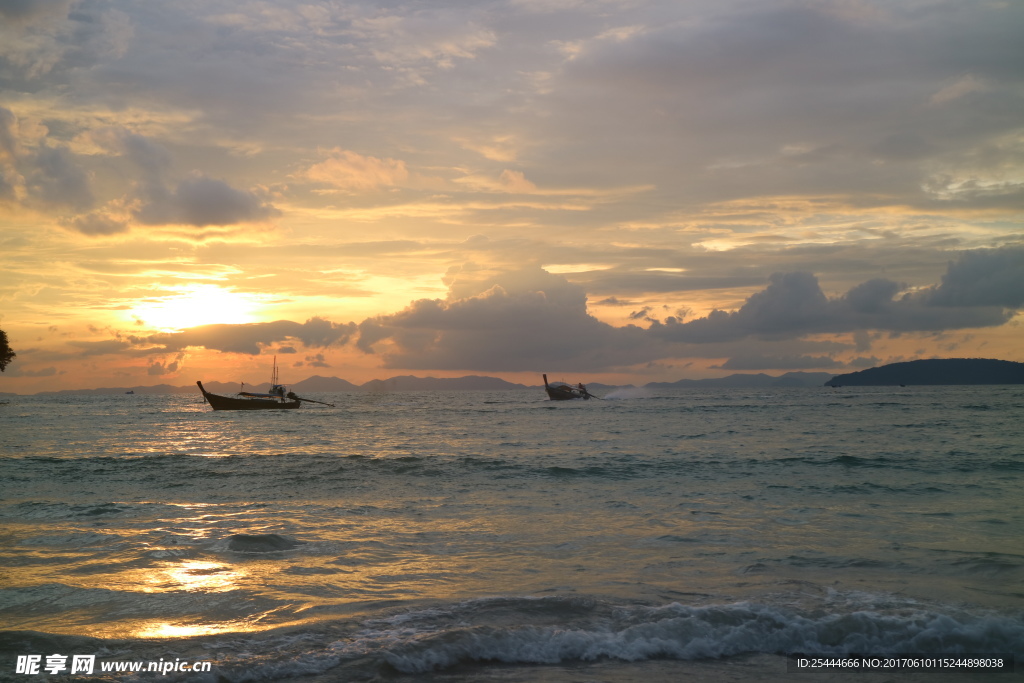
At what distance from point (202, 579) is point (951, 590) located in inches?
504

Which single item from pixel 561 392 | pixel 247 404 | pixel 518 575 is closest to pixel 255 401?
pixel 247 404

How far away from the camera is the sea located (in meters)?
8.28

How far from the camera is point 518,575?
38.6 feet

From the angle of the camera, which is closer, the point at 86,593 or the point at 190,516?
the point at 86,593

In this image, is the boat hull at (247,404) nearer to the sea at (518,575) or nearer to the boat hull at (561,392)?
the boat hull at (561,392)

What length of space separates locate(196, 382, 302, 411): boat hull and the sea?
6618 cm

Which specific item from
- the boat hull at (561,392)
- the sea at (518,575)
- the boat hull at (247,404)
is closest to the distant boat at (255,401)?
the boat hull at (247,404)

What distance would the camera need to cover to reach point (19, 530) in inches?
610

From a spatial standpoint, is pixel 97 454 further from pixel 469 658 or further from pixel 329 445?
pixel 469 658

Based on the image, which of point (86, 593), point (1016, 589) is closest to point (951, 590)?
point (1016, 589)

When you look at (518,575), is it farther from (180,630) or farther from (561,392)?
(561,392)

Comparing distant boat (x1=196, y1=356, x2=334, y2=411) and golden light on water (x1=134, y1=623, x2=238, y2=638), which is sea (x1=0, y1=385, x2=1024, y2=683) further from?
distant boat (x1=196, y1=356, x2=334, y2=411)

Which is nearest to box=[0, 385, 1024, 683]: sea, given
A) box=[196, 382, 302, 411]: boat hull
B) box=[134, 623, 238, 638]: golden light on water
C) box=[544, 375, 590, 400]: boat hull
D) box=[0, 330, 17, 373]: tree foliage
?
box=[134, 623, 238, 638]: golden light on water

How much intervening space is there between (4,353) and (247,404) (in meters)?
55.7
